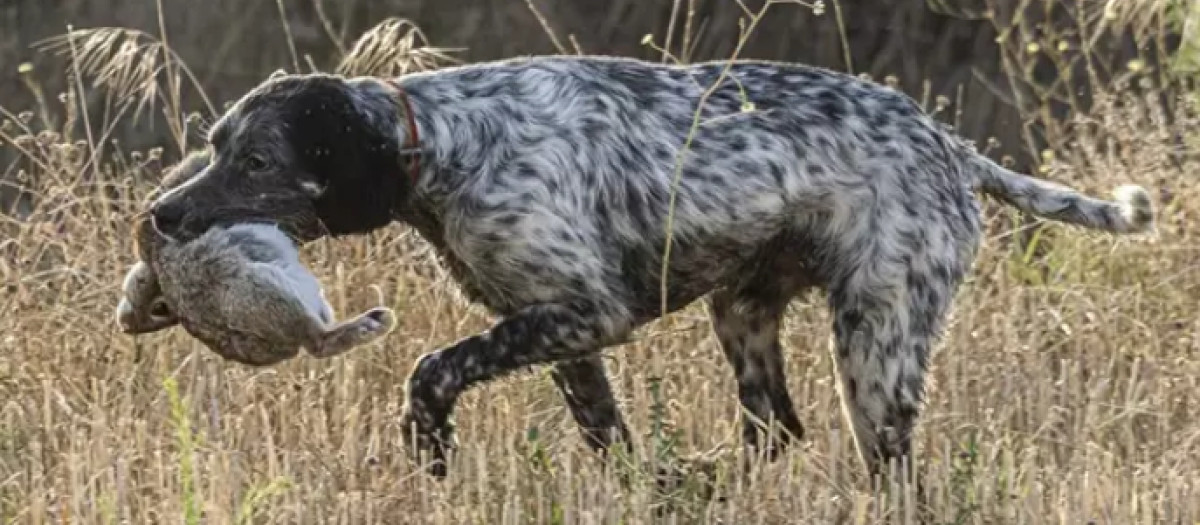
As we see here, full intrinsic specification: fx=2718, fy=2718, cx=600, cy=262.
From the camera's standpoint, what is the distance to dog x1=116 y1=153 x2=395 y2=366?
5230 mm

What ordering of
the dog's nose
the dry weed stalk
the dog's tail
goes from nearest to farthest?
the dog's nose → the dog's tail → the dry weed stalk

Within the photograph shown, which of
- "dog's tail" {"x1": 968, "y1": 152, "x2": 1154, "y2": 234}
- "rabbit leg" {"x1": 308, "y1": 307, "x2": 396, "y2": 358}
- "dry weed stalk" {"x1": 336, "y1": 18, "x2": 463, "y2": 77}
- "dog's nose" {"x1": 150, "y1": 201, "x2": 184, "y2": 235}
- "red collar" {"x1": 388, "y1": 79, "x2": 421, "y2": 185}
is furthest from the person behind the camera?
"dry weed stalk" {"x1": 336, "y1": 18, "x2": 463, "y2": 77}

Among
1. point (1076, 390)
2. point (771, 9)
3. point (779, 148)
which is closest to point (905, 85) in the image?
point (771, 9)

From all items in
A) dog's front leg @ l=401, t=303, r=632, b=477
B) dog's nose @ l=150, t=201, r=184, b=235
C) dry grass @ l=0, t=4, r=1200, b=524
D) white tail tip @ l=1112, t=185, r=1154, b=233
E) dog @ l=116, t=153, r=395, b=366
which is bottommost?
dry grass @ l=0, t=4, r=1200, b=524

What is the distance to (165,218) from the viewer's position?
5.43 metres

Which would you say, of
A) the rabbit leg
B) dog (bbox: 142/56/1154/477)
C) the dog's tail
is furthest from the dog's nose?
the dog's tail

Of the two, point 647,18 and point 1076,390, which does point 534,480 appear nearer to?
point 1076,390

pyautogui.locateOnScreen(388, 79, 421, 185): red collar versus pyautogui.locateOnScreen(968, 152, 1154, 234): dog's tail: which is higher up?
pyautogui.locateOnScreen(388, 79, 421, 185): red collar

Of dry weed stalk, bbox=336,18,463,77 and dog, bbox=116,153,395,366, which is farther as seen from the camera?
dry weed stalk, bbox=336,18,463,77

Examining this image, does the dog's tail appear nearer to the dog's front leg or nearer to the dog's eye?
the dog's front leg

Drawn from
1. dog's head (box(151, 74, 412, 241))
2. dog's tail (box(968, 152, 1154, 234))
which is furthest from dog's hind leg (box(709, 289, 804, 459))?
dog's head (box(151, 74, 412, 241))

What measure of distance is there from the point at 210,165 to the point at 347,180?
0.29 meters

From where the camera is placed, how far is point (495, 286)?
5746 millimetres

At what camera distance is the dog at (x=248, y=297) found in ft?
17.2
